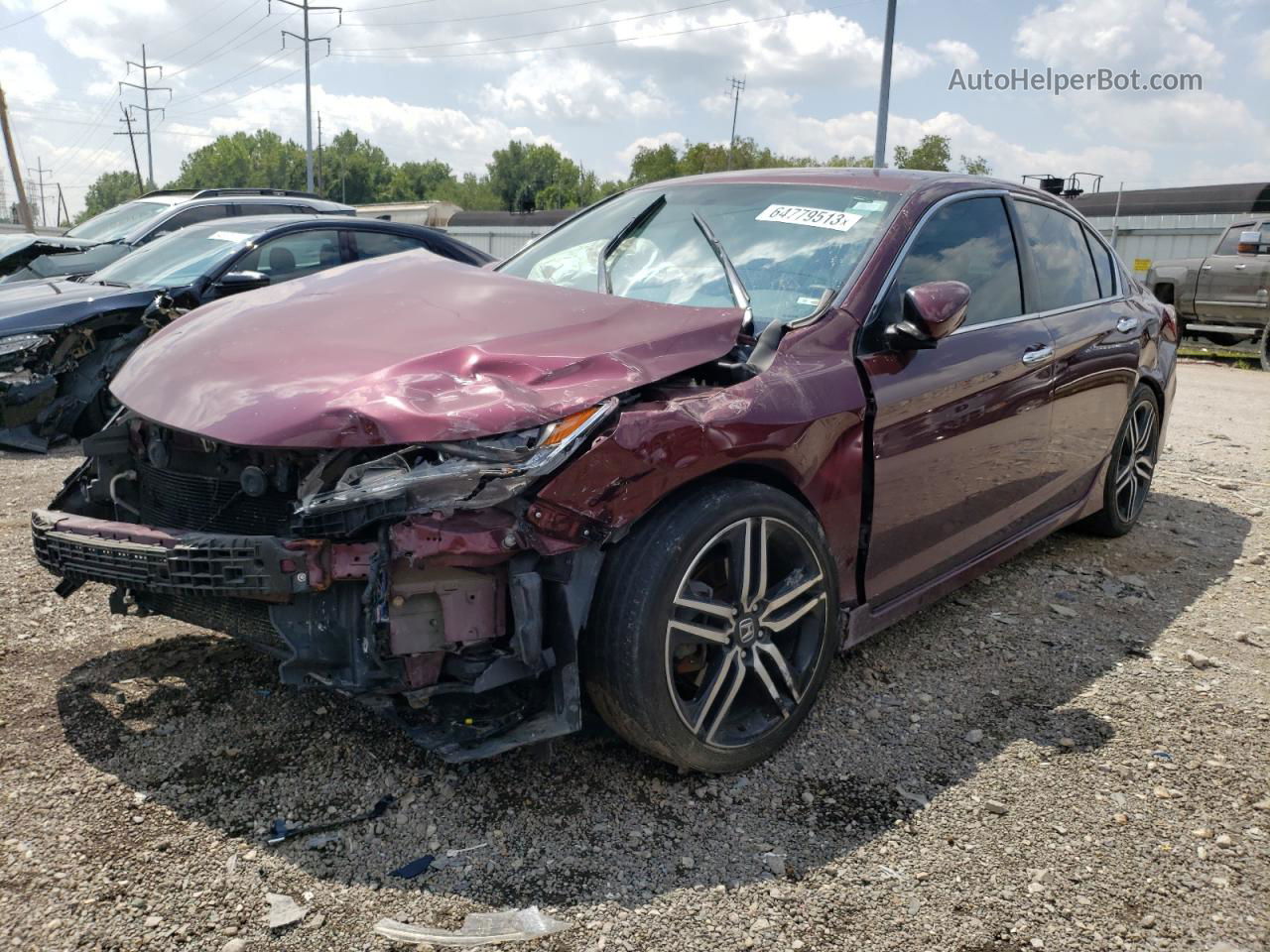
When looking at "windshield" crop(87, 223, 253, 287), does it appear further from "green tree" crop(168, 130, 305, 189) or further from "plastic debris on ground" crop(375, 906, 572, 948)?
"green tree" crop(168, 130, 305, 189)

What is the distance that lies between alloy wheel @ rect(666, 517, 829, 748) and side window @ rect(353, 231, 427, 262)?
574cm

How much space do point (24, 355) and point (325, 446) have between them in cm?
507

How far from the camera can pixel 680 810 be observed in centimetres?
266

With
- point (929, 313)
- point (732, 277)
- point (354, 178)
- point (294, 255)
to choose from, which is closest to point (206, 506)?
point (732, 277)

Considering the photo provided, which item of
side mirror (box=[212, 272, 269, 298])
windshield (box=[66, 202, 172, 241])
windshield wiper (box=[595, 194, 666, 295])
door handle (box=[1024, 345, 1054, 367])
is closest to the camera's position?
windshield wiper (box=[595, 194, 666, 295])

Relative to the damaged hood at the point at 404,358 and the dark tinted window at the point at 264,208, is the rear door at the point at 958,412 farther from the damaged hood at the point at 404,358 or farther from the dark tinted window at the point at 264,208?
the dark tinted window at the point at 264,208

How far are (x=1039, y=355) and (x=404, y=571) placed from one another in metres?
2.65

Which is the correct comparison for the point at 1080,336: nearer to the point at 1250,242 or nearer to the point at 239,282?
the point at 239,282

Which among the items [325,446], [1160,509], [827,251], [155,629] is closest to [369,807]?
[325,446]

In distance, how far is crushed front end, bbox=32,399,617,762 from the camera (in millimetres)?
2297

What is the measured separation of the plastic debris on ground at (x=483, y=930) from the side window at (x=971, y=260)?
2.04 meters

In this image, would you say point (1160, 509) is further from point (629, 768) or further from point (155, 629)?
point (155, 629)

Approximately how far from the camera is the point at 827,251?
3.29 metres

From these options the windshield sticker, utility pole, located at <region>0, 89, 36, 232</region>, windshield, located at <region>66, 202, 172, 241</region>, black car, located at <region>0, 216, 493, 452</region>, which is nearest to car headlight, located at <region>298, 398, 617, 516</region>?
the windshield sticker
